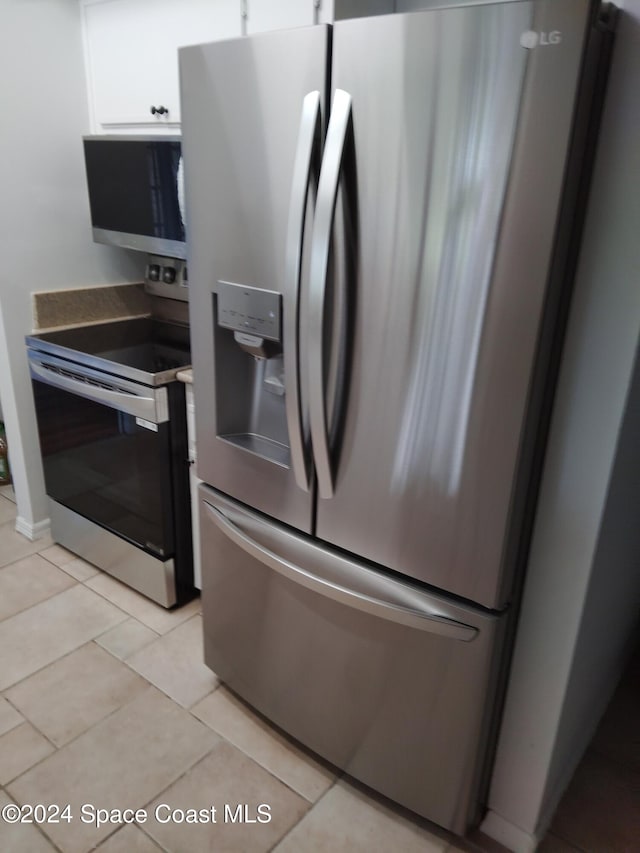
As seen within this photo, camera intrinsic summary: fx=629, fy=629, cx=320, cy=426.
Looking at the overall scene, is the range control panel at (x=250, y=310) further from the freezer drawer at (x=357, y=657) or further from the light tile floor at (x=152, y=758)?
the light tile floor at (x=152, y=758)

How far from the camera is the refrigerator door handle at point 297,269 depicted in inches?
45.6

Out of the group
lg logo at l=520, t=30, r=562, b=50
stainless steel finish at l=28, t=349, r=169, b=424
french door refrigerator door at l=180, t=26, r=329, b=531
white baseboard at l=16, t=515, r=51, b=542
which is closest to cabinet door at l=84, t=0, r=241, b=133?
french door refrigerator door at l=180, t=26, r=329, b=531

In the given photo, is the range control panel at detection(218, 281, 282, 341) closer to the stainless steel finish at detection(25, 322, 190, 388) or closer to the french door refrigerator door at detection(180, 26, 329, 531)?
the french door refrigerator door at detection(180, 26, 329, 531)

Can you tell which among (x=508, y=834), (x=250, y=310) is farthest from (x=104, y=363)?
(x=508, y=834)

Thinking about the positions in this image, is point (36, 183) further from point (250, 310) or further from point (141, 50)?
point (250, 310)

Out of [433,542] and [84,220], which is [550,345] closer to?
[433,542]

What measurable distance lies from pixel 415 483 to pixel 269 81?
0.83 m

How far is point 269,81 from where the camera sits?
3.98 feet

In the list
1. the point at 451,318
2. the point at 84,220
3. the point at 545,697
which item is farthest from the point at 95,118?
the point at 545,697

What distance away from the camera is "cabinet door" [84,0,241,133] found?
181 centimetres

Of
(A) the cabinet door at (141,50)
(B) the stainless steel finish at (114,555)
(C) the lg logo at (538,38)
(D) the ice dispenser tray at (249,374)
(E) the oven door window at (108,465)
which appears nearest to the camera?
(C) the lg logo at (538,38)

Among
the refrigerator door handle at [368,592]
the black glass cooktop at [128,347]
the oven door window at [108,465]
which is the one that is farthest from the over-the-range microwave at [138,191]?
the refrigerator door handle at [368,592]

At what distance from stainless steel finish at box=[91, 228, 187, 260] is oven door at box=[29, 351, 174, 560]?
44 cm

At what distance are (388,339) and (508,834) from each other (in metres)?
1.20
